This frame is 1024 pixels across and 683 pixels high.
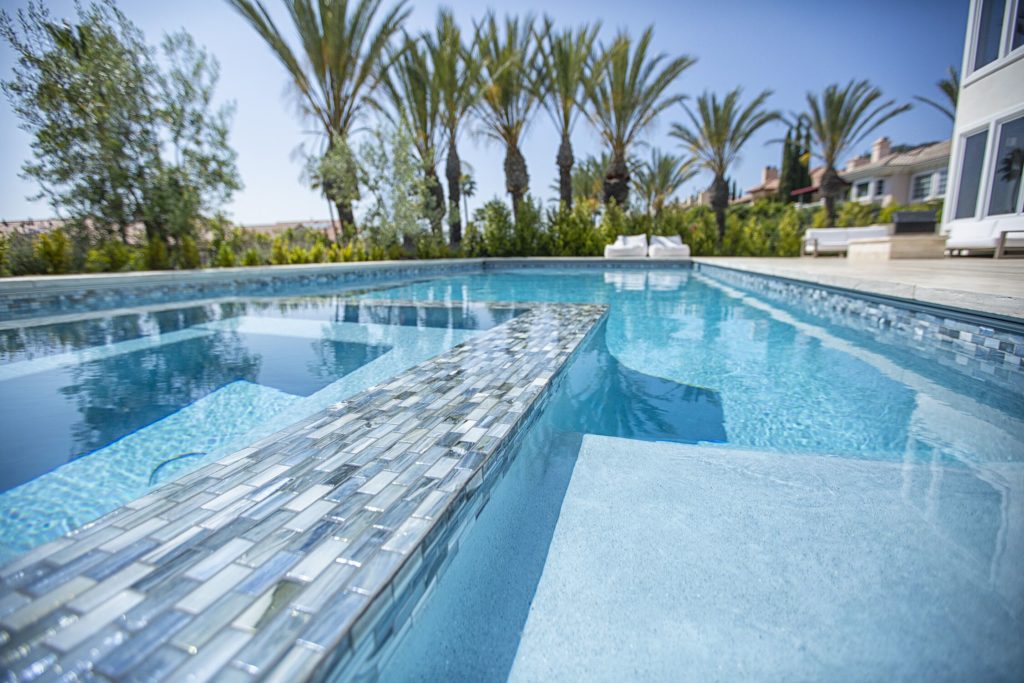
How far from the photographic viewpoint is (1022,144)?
763 cm

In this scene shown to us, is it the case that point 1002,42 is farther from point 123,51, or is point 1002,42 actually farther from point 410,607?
point 123,51

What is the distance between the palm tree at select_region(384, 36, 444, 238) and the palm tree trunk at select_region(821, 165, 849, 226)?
1489cm

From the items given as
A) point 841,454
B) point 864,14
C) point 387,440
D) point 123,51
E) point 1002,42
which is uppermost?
point 864,14

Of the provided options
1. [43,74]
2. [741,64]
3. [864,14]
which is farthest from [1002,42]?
[43,74]

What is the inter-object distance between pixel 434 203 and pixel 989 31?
42.9ft

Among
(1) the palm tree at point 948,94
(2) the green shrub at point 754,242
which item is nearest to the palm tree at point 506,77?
(2) the green shrub at point 754,242

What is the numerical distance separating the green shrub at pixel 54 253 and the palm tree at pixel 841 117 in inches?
864

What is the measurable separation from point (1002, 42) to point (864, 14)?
475cm

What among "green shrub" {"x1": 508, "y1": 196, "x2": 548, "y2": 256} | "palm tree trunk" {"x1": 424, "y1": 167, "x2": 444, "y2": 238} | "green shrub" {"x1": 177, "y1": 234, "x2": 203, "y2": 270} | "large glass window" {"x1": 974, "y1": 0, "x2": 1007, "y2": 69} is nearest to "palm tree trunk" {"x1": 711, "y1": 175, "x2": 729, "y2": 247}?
"green shrub" {"x1": 508, "y1": 196, "x2": 548, "y2": 256}

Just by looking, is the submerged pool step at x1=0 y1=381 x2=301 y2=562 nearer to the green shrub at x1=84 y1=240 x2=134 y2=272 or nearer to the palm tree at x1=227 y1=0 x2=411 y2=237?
the green shrub at x1=84 y1=240 x2=134 y2=272

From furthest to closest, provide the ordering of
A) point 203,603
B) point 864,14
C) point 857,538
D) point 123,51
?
point 864,14, point 123,51, point 857,538, point 203,603

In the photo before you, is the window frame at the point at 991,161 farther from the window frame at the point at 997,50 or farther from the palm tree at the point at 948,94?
the palm tree at the point at 948,94

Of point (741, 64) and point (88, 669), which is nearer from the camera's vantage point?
point (88, 669)

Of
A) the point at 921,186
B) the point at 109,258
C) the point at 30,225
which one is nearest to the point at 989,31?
the point at 109,258
